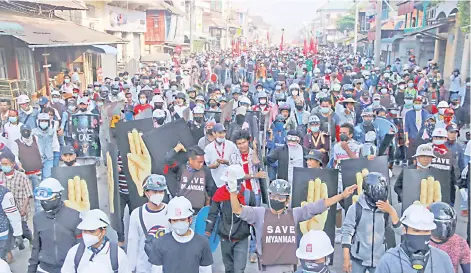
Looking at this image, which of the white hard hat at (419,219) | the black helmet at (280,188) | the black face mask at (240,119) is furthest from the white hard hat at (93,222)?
the black face mask at (240,119)

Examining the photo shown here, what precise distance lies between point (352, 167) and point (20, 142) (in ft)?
16.2

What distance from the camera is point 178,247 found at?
3.87 m

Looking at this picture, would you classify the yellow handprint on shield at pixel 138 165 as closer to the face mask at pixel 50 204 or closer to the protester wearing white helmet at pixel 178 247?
the face mask at pixel 50 204

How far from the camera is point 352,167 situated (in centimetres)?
575

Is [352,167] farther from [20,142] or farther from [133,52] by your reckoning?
[133,52]

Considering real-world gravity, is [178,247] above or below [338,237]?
above

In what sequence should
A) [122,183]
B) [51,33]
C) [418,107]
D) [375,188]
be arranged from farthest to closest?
[51,33]
[418,107]
[122,183]
[375,188]

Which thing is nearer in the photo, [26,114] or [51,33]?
[26,114]

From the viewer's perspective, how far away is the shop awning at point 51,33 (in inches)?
600

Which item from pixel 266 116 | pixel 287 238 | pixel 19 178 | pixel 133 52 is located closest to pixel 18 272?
pixel 19 178

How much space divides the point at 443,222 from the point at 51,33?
16.3m

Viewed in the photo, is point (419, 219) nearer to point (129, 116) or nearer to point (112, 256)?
point (112, 256)

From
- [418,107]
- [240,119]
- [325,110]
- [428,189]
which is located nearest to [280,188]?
[428,189]

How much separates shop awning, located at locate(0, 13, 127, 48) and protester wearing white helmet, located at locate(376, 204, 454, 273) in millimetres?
13625
